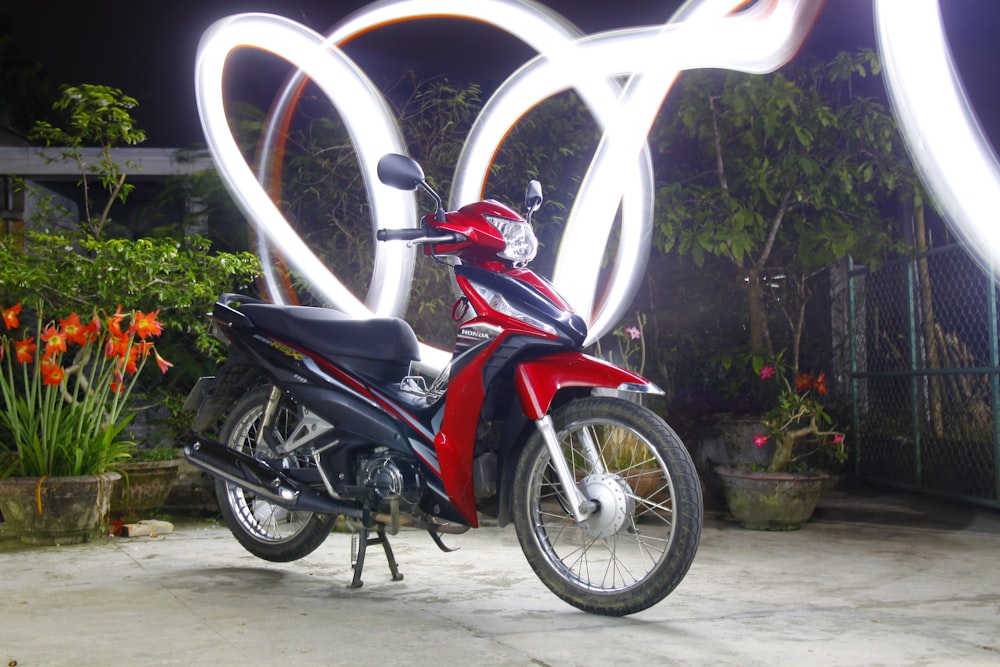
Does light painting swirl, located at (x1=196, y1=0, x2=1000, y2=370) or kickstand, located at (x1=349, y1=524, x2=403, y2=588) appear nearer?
kickstand, located at (x1=349, y1=524, x2=403, y2=588)

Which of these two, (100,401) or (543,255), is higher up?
(543,255)

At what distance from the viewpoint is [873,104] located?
6047mm

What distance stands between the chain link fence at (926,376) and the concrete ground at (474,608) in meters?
1.28

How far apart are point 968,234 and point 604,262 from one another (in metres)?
2.35

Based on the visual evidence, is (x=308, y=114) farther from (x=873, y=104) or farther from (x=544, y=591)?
(x=544, y=591)

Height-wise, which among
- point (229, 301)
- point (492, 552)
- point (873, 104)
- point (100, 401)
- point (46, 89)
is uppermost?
point (46, 89)

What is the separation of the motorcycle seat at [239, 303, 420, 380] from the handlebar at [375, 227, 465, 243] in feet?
1.06

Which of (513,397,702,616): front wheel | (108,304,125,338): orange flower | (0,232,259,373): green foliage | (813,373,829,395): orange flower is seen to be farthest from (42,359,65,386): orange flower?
(813,373,829,395): orange flower

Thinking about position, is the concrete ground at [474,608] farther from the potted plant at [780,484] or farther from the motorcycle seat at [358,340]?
the motorcycle seat at [358,340]

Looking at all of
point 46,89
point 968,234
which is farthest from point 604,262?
point 46,89

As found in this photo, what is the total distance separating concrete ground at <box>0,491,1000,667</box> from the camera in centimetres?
244

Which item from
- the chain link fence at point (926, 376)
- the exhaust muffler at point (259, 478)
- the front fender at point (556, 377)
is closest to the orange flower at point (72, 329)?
the exhaust muffler at point (259, 478)

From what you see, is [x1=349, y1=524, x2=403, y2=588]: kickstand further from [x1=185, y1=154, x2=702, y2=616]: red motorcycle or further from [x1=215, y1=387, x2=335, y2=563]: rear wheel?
[x1=215, y1=387, x2=335, y2=563]: rear wheel

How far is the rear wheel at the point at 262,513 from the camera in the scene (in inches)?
146
